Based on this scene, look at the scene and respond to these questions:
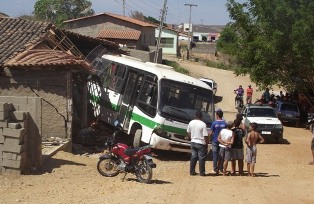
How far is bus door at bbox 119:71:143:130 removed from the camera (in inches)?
695

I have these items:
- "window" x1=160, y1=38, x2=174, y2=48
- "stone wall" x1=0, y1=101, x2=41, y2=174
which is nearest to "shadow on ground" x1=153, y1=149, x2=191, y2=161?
"stone wall" x1=0, y1=101, x2=41, y2=174

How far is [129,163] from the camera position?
1233cm

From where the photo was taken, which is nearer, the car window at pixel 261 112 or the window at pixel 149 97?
the window at pixel 149 97

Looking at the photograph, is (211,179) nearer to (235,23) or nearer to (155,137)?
(155,137)

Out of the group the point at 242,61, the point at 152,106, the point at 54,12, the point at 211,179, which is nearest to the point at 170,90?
the point at 152,106

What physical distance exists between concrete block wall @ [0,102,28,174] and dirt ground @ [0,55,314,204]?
0.87 ft

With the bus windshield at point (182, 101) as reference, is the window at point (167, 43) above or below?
above

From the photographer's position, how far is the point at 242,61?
33625 mm

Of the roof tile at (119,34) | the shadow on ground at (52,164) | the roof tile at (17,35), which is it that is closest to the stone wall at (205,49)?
the roof tile at (119,34)

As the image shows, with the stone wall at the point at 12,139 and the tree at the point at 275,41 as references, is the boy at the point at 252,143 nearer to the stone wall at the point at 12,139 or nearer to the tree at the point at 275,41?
the stone wall at the point at 12,139

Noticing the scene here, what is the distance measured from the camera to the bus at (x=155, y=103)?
1652cm

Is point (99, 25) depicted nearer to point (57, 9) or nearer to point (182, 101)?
point (57, 9)

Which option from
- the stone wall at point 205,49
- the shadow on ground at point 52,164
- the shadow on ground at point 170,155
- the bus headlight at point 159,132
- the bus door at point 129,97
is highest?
the stone wall at point 205,49

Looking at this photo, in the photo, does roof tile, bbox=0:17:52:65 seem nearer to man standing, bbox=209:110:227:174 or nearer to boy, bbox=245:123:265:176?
man standing, bbox=209:110:227:174
